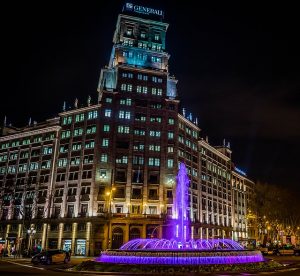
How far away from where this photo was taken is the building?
73000 mm

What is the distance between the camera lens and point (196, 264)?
83.4ft

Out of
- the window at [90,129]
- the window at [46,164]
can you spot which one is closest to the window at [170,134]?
the window at [90,129]

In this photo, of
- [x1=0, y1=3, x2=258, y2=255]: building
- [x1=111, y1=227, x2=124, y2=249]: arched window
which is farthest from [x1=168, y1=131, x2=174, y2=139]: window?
[x1=111, y1=227, x2=124, y2=249]: arched window

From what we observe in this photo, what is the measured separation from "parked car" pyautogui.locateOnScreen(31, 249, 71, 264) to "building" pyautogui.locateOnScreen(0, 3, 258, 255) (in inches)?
1164

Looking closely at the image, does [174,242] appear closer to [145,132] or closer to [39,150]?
[145,132]

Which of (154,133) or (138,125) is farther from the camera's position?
(154,133)

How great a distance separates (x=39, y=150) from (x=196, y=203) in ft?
135

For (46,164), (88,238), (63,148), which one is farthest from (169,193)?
(46,164)

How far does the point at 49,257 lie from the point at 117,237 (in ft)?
117

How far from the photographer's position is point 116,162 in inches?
2997

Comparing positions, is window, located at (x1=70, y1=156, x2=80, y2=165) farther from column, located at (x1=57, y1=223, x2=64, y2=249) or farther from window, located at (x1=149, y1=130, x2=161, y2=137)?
window, located at (x1=149, y1=130, x2=161, y2=137)

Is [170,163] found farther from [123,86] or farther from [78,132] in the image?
[78,132]

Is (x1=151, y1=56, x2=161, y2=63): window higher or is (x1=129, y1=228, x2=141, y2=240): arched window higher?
(x1=151, y1=56, x2=161, y2=63): window

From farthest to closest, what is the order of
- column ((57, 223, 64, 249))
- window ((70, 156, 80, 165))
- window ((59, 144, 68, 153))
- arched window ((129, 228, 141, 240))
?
window ((59, 144, 68, 153)), window ((70, 156, 80, 165)), column ((57, 223, 64, 249)), arched window ((129, 228, 141, 240))
